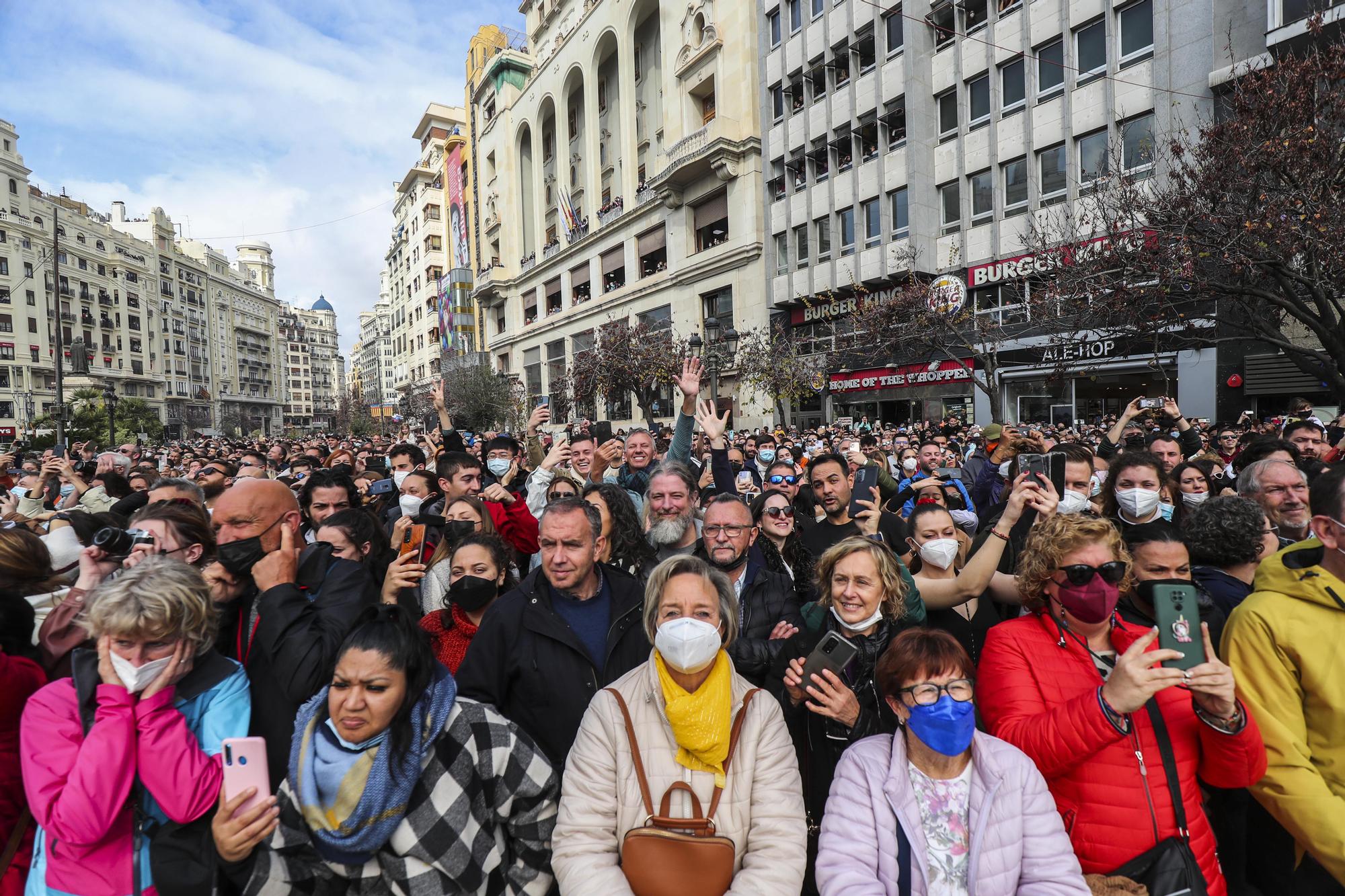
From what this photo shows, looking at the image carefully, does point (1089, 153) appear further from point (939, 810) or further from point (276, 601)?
point (276, 601)

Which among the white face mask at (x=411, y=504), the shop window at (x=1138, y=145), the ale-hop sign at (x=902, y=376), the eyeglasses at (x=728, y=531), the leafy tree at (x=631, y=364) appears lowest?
the eyeglasses at (x=728, y=531)

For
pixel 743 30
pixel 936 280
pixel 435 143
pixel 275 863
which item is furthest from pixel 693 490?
pixel 435 143

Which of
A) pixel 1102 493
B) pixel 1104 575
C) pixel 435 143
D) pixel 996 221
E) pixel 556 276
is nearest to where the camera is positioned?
pixel 1104 575

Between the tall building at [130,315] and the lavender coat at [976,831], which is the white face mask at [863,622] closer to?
the lavender coat at [976,831]

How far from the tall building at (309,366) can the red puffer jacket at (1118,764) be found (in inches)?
4810

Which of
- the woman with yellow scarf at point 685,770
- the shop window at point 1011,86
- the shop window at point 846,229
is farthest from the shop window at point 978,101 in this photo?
the woman with yellow scarf at point 685,770

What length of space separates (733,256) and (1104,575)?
28.6 metres

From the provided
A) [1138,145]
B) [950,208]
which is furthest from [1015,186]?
[1138,145]

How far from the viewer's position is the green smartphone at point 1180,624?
5.96 ft

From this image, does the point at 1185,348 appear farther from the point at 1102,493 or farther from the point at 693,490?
the point at 693,490

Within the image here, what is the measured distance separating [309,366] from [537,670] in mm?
149799

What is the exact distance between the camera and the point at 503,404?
38375mm

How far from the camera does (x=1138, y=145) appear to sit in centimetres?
1741

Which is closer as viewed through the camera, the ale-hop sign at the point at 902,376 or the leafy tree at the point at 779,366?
the ale-hop sign at the point at 902,376
